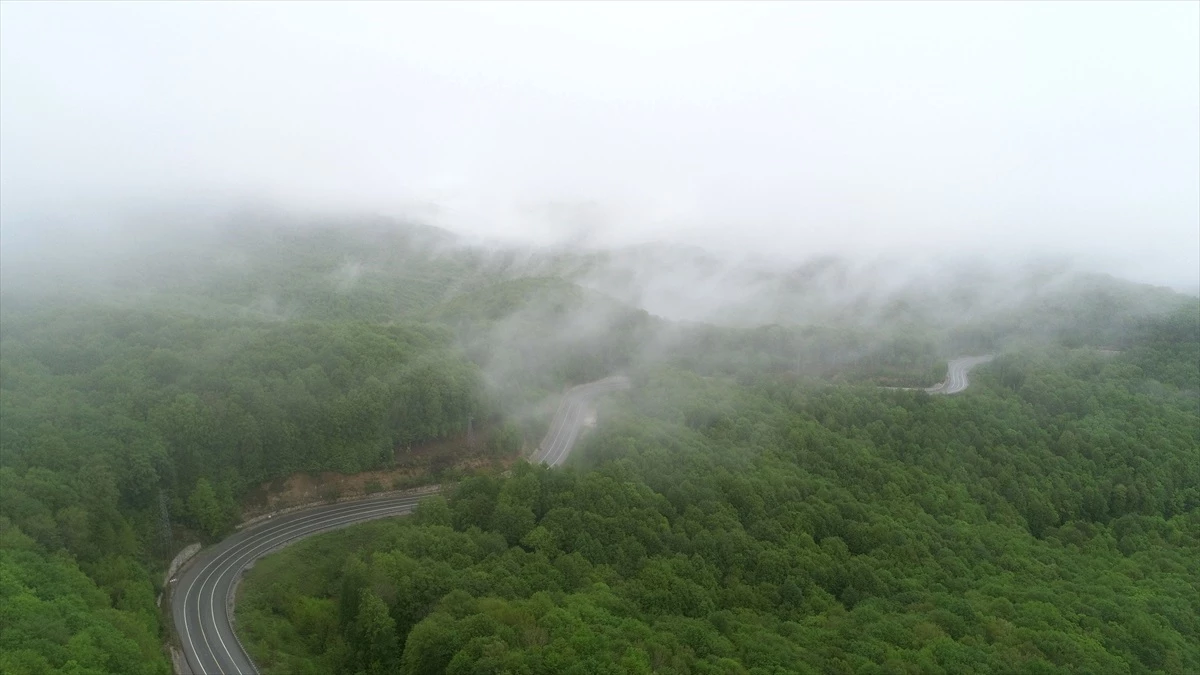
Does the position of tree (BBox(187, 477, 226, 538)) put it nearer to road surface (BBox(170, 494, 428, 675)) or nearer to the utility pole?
road surface (BBox(170, 494, 428, 675))

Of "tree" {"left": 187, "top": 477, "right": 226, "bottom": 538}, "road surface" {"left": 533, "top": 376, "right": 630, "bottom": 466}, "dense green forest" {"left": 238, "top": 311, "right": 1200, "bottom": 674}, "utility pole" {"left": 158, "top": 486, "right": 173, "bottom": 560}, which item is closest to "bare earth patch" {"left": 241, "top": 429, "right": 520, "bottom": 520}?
"tree" {"left": 187, "top": 477, "right": 226, "bottom": 538}

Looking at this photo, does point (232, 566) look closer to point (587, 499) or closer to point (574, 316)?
point (587, 499)

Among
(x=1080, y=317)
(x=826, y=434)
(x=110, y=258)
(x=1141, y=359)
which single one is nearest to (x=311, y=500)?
(x=826, y=434)

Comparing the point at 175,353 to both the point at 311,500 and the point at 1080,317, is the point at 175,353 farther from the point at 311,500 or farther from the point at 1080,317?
the point at 1080,317

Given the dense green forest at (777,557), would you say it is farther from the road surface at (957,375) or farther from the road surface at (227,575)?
the road surface at (957,375)

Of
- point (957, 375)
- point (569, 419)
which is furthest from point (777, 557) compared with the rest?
point (957, 375)
